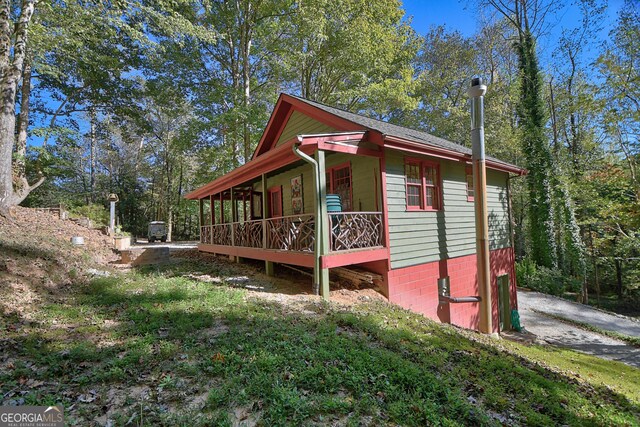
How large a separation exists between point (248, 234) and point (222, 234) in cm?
230

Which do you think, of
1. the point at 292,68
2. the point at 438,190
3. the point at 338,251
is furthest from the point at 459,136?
the point at 338,251

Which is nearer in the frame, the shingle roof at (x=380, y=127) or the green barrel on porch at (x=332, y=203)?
the green barrel on porch at (x=332, y=203)

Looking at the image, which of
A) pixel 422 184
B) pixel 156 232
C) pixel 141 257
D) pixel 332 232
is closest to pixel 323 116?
pixel 422 184

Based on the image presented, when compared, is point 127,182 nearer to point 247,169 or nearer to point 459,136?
point 247,169

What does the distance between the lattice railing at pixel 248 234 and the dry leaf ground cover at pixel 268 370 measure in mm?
2969

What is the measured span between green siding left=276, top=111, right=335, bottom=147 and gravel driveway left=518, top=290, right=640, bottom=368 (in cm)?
1002

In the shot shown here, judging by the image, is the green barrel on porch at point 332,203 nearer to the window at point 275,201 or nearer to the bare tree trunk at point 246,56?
the window at point 275,201

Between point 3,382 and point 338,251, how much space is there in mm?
4971

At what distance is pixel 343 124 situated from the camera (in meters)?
7.86

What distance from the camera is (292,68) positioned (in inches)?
742

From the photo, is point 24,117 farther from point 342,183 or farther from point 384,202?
point 384,202

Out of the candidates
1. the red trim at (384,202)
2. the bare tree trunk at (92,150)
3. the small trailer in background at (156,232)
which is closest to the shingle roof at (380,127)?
the red trim at (384,202)

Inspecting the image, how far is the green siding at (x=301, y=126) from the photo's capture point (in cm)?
912

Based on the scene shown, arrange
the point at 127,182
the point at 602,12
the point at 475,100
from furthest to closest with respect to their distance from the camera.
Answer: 1. the point at 127,182
2. the point at 602,12
3. the point at 475,100
